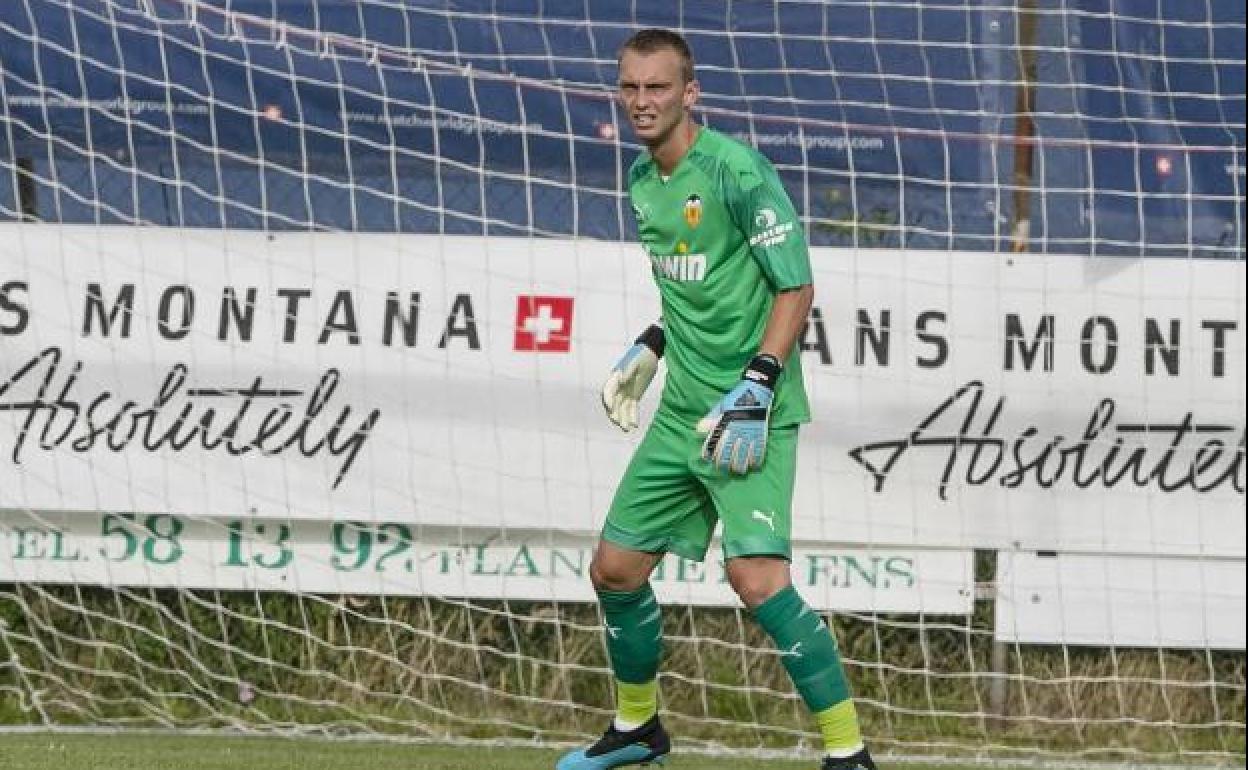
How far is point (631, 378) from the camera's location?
6836 millimetres

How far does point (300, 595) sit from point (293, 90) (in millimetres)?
2063

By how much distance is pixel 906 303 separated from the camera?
9156 mm

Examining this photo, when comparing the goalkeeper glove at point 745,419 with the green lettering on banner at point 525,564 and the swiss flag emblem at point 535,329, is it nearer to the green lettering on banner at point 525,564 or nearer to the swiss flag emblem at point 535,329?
the swiss flag emblem at point 535,329

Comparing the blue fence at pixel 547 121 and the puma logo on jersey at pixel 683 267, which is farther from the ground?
the blue fence at pixel 547 121

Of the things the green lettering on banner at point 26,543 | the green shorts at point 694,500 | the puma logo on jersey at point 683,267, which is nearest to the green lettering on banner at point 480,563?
the green lettering on banner at point 26,543

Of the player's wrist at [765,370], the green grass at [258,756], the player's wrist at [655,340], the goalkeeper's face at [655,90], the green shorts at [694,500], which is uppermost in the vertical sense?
the goalkeeper's face at [655,90]

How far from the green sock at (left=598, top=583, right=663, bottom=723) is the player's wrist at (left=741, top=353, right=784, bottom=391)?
2.84 ft

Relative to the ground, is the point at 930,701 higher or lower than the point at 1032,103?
lower

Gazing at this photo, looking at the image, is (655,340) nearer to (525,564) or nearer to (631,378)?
(631,378)

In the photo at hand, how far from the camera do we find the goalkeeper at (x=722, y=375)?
6262 mm

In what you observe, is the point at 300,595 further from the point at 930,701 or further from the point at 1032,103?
the point at 1032,103

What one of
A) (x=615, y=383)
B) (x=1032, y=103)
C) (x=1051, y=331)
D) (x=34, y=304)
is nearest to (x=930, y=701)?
(x=1051, y=331)

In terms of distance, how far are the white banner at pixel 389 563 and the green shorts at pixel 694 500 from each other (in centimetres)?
253

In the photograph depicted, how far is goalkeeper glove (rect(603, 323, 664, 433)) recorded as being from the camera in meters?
6.84
